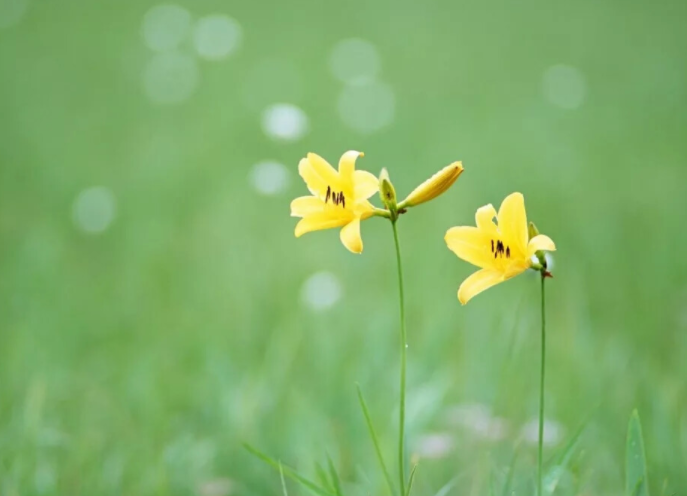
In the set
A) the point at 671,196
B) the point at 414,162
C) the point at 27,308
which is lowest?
the point at 27,308

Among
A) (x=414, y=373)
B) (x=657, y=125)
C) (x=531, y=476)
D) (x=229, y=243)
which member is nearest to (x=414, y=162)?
(x=229, y=243)

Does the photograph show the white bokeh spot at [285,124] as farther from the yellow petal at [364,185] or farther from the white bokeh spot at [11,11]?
the white bokeh spot at [11,11]

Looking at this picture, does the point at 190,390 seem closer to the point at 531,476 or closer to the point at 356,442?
the point at 356,442

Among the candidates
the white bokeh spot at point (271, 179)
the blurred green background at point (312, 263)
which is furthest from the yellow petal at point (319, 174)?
the white bokeh spot at point (271, 179)

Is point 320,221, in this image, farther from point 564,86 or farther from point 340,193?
point 564,86

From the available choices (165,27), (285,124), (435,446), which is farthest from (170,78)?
(435,446)

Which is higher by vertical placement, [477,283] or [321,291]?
[321,291]
